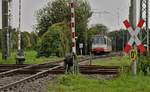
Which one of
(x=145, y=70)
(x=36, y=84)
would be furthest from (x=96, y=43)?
(x=36, y=84)

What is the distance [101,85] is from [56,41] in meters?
44.3

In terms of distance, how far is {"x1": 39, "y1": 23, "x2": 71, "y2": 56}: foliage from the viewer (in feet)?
194

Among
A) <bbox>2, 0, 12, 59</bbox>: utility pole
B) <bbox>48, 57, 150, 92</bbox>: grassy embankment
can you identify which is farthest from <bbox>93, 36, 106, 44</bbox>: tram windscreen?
<bbox>48, 57, 150, 92</bbox>: grassy embankment

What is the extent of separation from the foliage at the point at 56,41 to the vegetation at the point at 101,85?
40934 millimetres

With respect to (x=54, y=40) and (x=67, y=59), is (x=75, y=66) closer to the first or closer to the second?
(x=67, y=59)

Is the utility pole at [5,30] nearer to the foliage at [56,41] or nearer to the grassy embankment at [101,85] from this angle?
the grassy embankment at [101,85]

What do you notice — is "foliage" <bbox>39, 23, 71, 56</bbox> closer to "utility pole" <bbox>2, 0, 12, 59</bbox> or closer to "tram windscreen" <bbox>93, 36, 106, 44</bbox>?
"tram windscreen" <bbox>93, 36, 106, 44</bbox>

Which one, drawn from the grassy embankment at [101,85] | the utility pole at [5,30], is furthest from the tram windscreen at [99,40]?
the grassy embankment at [101,85]

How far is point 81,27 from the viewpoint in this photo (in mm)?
83250

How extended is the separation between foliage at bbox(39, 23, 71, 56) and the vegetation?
4093 centimetres

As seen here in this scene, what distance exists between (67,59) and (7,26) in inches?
674

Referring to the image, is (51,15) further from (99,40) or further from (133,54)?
(133,54)

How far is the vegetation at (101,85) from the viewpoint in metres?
14.4

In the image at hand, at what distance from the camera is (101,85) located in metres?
15.8
